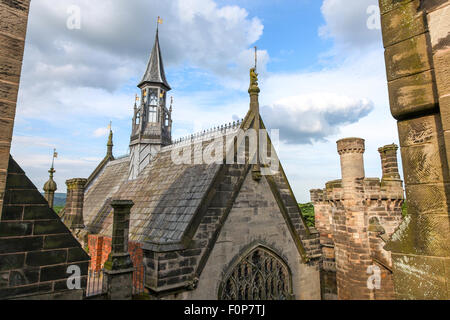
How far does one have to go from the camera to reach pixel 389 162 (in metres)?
14.9

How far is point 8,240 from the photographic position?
4.32 m

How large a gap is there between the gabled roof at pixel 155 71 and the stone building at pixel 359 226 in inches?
458

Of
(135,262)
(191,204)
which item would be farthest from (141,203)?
(191,204)

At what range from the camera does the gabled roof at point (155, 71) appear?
16484 millimetres

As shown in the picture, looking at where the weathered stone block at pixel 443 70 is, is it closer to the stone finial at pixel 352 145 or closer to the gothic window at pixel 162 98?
the stone finial at pixel 352 145

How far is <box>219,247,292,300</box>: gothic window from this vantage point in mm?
8547

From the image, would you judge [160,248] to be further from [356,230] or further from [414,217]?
[356,230]

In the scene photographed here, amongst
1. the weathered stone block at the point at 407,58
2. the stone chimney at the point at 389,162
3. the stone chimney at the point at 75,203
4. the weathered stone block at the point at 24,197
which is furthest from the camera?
the stone chimney at the point at 389,162

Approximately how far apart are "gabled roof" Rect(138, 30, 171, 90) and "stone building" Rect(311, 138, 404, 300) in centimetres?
1162

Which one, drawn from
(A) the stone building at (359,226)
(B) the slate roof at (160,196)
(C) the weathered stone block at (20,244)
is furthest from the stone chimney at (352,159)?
(C) the weathered stone block at (20,244)

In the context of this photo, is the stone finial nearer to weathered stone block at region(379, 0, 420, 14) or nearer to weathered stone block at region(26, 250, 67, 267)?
weathered stone block at region(379, 0, 420, 14)

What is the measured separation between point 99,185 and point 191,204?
42.4ft

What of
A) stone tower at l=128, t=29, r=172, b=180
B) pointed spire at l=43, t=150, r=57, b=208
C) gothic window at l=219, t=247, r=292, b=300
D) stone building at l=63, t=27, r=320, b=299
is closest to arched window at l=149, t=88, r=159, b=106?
stone tower at l=128, t=29, r=172, b=180
